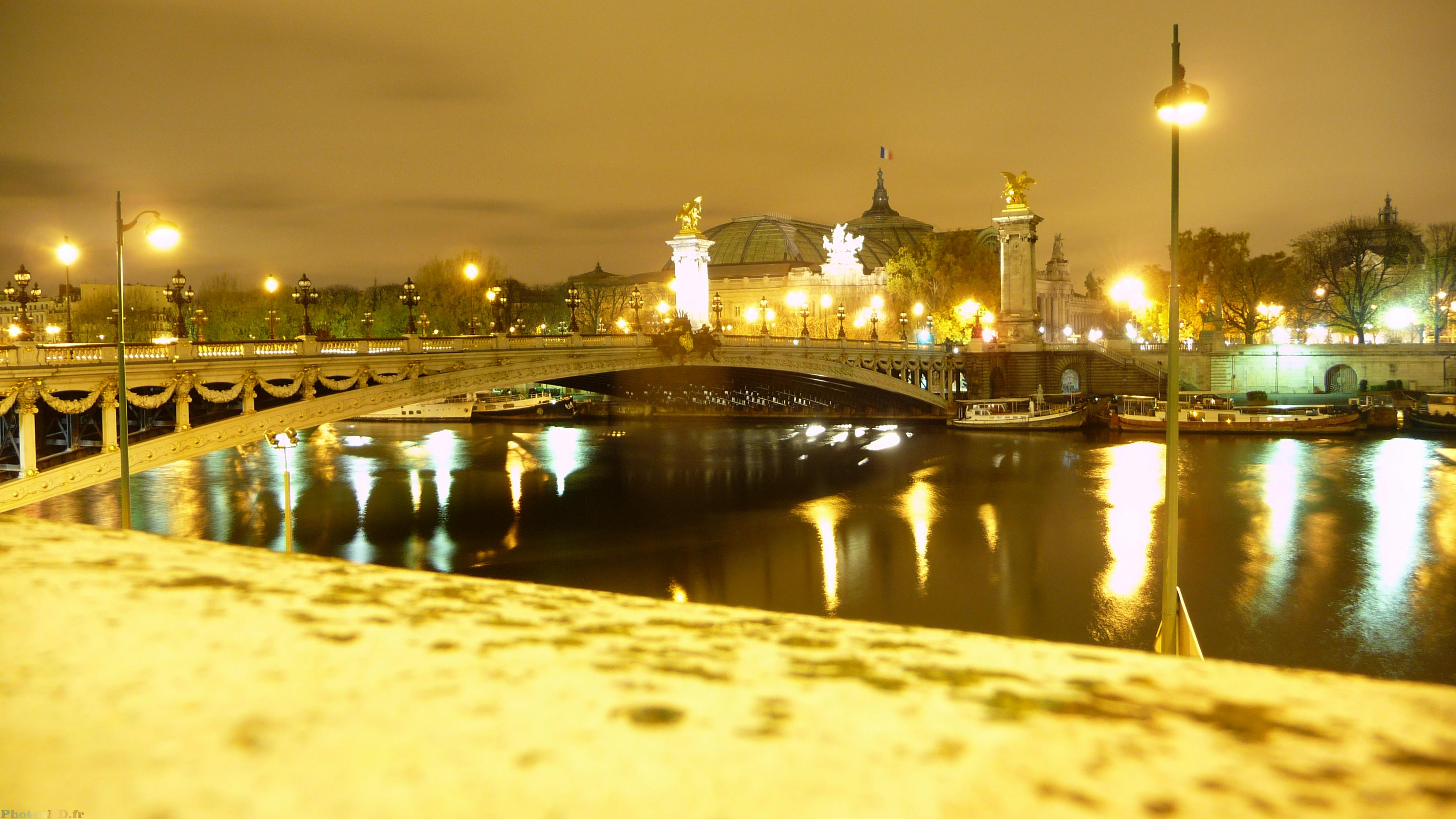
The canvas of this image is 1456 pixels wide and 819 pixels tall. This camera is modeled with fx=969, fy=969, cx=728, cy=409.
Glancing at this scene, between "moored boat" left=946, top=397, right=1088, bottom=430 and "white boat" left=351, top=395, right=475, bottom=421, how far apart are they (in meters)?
34.9

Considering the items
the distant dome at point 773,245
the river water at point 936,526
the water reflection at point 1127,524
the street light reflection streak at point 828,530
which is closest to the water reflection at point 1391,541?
the river water at point 936,526

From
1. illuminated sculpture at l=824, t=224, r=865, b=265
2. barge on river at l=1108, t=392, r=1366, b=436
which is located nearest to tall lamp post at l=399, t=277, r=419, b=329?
barge on river at l=1108, t=392, r=1366, b=436

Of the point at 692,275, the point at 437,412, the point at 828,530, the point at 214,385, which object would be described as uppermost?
the point at 692,275

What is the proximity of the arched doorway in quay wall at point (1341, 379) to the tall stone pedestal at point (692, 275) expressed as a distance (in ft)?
146

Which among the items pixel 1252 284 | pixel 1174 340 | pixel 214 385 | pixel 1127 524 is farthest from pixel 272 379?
pixel 1252 284

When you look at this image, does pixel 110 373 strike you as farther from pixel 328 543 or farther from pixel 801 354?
pixel 801 354

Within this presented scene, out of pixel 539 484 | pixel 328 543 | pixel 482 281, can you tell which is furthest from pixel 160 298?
pixel 328 543

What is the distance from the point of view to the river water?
20.6m

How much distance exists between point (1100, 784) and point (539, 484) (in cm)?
3872

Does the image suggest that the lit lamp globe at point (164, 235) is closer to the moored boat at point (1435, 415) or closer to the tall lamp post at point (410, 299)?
the tall lamp post at point (410, 299)

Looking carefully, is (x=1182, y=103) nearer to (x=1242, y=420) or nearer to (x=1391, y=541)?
(x=1391, y=541)

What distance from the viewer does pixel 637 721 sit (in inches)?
67.8

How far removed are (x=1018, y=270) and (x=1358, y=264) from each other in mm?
26945

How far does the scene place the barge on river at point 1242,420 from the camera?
170ft
